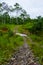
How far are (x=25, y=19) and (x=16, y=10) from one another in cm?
619

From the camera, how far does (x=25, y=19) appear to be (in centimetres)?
8362

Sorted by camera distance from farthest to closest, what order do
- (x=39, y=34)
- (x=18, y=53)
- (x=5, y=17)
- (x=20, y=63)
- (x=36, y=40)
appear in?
(x=5, y=17)
(x=39, y=34)
(x=36, y=40)
(x=18, y=53)
(x=20, y=63)

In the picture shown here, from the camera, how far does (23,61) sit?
20562 millimetres

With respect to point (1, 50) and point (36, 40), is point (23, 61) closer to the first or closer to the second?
point (1, 50)

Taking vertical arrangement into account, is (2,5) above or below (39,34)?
above

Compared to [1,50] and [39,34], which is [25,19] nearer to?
[39,34]

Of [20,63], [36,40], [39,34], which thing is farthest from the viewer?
[39,34]

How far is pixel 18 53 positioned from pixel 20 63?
19.3 ft

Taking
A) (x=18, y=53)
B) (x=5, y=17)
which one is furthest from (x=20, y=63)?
(x=5, y=17)

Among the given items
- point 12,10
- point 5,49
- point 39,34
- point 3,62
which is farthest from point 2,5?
point 3,62

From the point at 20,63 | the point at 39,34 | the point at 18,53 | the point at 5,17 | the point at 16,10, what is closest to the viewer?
the point at 20,63

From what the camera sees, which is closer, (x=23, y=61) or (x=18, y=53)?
(x=23, y=61)

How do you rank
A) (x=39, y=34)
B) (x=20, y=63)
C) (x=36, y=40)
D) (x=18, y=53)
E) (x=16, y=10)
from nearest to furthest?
(x=20, y=63) → (x=18, y=53) → (x=36, y=40) → (x=39, y=34) → (x=16, y=10)

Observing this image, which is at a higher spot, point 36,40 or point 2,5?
point 2,5
